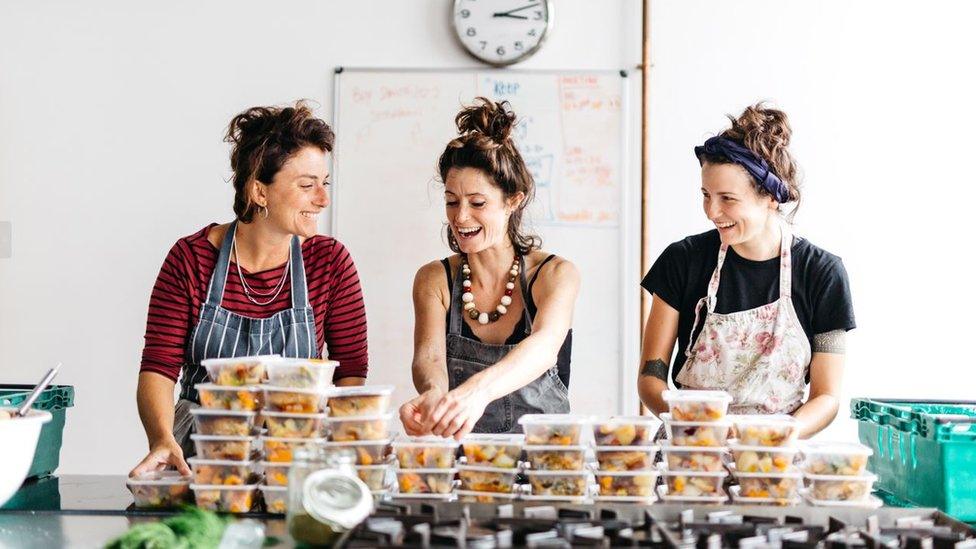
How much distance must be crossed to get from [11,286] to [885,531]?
3.58 metres

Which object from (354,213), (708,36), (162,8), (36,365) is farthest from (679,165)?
(36,365)

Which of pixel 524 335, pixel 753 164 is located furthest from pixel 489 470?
pixel 753 164

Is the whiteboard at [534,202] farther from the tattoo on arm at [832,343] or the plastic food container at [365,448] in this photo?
the plastic food container at [365,448]

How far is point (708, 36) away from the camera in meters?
3.85

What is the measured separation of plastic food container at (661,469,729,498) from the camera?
5.87 feet

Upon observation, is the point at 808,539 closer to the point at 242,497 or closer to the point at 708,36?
the point at 242,497

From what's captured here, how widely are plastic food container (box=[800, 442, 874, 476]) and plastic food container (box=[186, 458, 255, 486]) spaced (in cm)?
104

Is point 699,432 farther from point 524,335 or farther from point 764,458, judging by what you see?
point 524,335

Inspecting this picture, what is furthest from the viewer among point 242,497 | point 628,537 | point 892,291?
point 892,291

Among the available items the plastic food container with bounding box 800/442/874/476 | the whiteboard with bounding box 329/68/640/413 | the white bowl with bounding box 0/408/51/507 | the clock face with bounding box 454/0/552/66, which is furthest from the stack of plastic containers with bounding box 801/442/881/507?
the clock face with bounding box 454/0/552/66

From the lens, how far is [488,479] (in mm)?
1801

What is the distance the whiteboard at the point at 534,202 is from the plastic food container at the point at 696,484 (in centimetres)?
205

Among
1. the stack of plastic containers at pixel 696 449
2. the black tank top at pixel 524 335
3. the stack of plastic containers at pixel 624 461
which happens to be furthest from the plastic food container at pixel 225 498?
the black tank top at pixel 524 335

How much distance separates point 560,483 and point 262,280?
116cm
